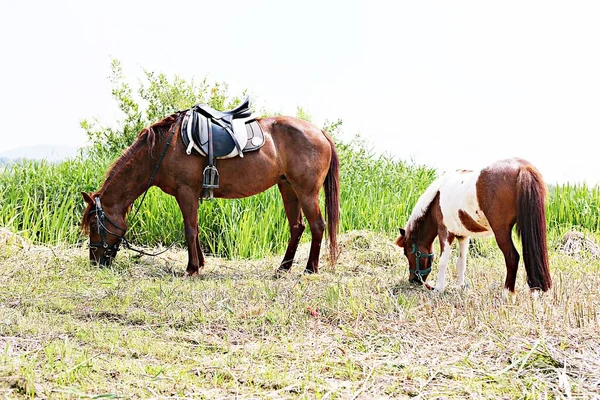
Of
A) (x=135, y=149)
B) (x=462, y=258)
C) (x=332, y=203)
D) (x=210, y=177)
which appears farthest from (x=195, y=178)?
(x=462, y=258)

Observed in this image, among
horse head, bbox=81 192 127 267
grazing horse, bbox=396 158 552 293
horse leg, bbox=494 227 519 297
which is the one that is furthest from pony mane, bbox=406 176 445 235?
horse head, bbox=81 192 127 267

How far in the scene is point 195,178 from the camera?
6.09 m

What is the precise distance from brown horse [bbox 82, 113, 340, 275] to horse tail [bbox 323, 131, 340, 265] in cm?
1

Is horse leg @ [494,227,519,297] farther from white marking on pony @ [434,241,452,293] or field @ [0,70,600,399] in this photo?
white marking on pony @ [434,241,452,293]

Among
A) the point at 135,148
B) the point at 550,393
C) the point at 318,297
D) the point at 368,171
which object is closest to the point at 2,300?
the point at 135,148

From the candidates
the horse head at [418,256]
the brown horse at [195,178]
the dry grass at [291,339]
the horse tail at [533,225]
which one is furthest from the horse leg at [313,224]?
the horse tail at [533,225]

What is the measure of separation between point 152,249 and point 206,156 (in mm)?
1916

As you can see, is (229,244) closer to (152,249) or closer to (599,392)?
(152,249)

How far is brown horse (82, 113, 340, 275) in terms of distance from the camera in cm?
610

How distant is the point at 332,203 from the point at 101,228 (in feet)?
7.41

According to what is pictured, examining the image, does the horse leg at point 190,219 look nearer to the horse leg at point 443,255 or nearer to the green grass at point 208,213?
the green grass at point 208,213

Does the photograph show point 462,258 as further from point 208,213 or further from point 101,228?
point 208,213

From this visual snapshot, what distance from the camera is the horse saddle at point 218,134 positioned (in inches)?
237

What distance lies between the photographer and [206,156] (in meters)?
6.07
